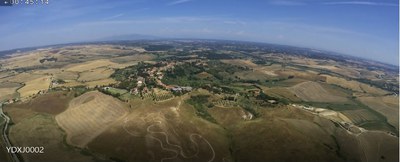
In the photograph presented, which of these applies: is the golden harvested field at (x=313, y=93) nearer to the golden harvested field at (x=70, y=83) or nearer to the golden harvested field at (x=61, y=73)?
the golden harvested field at (x=70, y=83)

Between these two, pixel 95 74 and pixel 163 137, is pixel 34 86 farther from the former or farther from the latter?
pixel 163 137

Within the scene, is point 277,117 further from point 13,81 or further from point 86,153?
point 13,81

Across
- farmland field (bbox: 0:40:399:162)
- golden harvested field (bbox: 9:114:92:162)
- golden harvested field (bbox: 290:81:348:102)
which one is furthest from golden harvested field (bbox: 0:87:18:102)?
golden harvested field (bbox: 290:81:348:102)

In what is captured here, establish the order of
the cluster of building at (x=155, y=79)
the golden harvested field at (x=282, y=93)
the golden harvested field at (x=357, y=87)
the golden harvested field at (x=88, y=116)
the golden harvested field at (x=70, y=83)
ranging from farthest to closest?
1. the golden harvested field at (x=357, y=87)
2. the golden harvested field at (x=70, y=83)
3. the golden harvested field at (x=282, y=93)
4. the cluster of building at (x=155, y=79)
5. the golden harvested field at (x=88, y=116)

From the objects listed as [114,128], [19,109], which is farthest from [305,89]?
[19,109]

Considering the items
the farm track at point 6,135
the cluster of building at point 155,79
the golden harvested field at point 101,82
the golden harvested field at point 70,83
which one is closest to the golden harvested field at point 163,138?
the farm track at point 6,135

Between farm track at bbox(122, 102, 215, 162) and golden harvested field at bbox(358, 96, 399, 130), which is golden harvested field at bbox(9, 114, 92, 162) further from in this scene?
golden harvested field at bbox(358, 96, 399, 130)

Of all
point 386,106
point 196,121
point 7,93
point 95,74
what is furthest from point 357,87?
point 7,93
